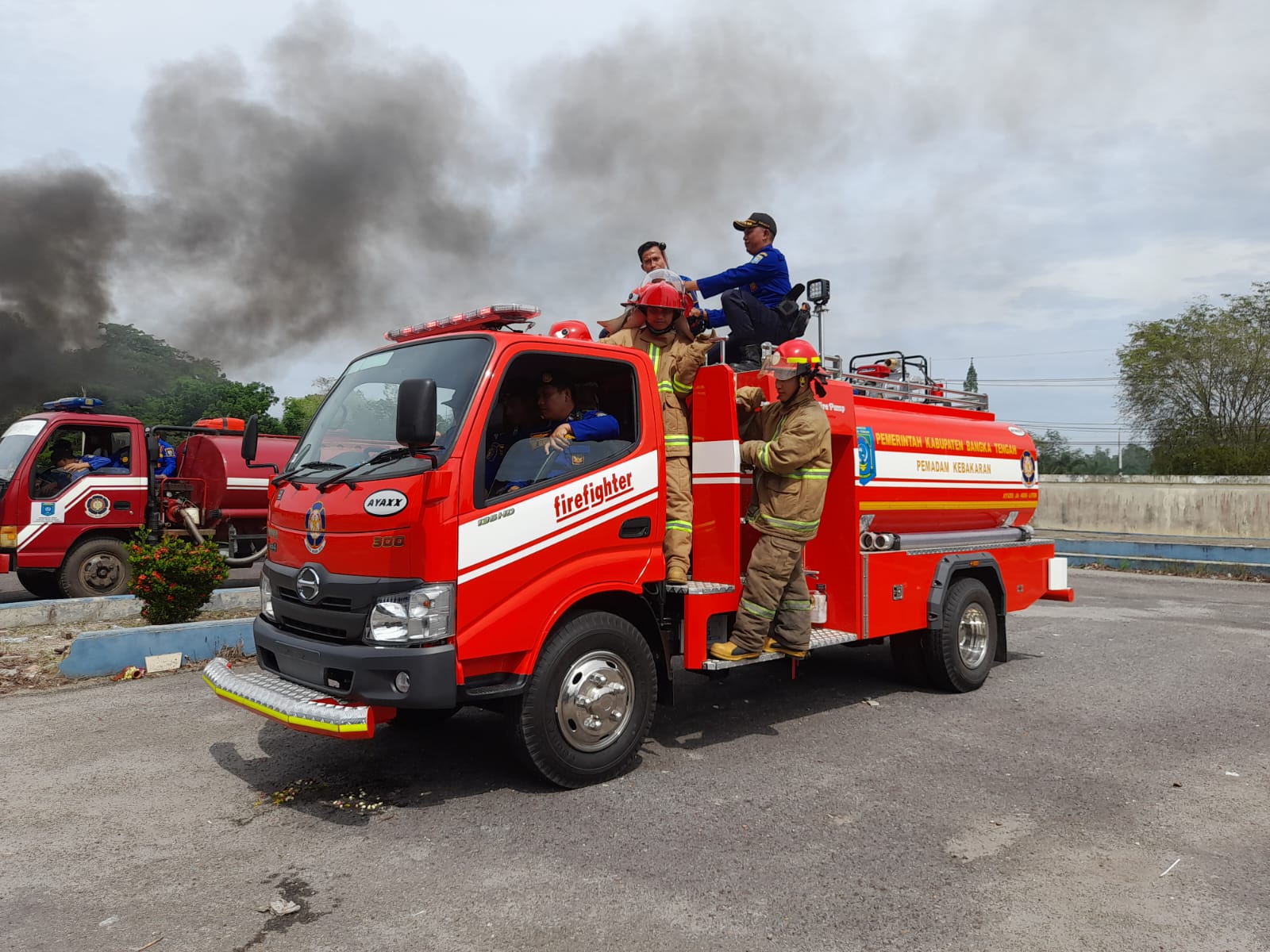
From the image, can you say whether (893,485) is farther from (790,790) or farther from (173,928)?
(173,928)

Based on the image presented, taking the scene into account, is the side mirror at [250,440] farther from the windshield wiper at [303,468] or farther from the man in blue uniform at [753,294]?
the man in blue uniform at [753,294]

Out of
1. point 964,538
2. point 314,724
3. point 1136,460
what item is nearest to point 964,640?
point 964,538

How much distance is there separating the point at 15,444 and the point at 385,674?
910 centimetres

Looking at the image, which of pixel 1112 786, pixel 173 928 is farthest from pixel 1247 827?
pixel 173 928

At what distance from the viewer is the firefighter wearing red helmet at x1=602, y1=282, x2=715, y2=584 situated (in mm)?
5094

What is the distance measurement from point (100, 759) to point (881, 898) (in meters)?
4.40

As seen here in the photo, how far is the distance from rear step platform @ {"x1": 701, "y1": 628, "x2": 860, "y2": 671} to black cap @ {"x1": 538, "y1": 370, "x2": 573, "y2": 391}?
176 cm

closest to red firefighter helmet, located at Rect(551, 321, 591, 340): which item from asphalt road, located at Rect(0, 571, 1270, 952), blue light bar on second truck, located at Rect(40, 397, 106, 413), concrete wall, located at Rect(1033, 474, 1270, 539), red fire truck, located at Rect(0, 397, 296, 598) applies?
asphalt road, located at Rect(0, 571, 1270, 952)

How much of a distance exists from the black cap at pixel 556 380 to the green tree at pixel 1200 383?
1425 inches

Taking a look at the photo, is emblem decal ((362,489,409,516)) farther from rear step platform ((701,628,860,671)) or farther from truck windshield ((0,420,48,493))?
truck windshield ((0,420,48,493))

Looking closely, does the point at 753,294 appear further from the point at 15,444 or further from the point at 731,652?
the point at 15,444

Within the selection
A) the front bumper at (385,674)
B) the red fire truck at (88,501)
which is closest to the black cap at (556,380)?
the front bumper at (385,674)

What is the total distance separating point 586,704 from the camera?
14.6 ft

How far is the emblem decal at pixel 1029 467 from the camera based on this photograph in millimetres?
7810
